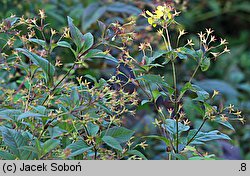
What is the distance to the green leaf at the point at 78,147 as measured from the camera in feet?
2.90

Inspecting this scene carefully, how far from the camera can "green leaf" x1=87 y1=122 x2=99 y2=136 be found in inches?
36.5

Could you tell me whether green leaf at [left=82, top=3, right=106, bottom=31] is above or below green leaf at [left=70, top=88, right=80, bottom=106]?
above

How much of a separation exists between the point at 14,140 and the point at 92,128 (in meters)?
0.13

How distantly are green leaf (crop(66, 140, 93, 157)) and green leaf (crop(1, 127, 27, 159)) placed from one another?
87 millimetres

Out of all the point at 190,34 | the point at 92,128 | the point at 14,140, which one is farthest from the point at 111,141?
the point at 190,34

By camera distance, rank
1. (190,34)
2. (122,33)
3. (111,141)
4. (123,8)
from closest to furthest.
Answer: (111,141), (122,33), (123,8), (190,34)

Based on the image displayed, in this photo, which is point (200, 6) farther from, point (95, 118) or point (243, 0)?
point (95, 118)

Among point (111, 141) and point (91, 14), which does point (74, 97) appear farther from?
point (91, 14)

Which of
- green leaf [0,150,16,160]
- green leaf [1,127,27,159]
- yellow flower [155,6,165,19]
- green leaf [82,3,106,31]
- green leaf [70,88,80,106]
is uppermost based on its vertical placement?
green leaf [82,3,106,31]

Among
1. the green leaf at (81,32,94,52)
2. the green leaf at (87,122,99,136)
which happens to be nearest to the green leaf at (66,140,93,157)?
the green leaf at (87,122,99,136)

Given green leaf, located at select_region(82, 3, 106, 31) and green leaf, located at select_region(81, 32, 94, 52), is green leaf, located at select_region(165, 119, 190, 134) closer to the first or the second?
green leaf, located at select_region(81, 32, 94, 52)

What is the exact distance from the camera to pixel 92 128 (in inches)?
37.1

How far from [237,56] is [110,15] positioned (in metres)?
1.40
